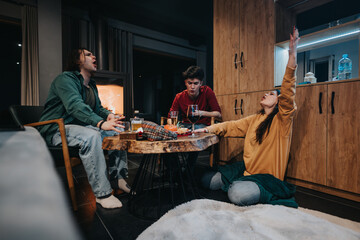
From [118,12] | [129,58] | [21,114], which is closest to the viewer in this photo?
[21,114]

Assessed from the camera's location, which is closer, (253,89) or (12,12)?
(253,89)

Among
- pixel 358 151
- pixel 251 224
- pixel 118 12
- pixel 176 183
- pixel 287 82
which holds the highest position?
pixel 118 12

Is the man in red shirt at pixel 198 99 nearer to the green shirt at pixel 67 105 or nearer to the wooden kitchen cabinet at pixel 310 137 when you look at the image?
the wooden kitchen cabinet at pixel 310 137

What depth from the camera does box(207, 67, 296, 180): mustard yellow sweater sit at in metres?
1.60

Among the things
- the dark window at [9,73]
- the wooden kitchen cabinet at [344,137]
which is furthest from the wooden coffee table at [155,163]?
the dark window at [9,73]

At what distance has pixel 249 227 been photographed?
90cm

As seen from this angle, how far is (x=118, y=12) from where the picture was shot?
437 centimetres

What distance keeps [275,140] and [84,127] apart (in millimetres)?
1706

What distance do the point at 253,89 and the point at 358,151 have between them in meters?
1.25

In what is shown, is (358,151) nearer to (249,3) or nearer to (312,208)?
(312,208)

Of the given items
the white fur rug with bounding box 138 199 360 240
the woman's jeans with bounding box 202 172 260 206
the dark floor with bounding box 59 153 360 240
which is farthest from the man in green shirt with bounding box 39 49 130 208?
the woman's jeans with bounding box 202 172 260 206

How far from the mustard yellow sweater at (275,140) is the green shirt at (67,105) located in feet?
3.75

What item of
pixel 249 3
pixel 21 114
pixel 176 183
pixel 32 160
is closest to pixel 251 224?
pixel 32 160

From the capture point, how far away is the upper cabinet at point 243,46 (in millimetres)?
2430
